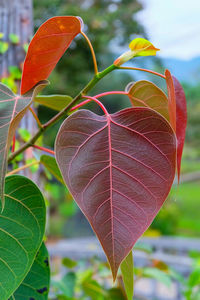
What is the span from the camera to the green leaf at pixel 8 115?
25 cm

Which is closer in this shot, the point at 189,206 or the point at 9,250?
the point at 9,250

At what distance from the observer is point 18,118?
261mm

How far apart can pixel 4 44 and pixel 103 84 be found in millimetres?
5971

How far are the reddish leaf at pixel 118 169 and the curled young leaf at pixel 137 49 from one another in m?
0.06

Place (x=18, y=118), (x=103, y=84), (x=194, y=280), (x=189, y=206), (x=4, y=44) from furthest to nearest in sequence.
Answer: (x=189, y=206), (x=103, y=84), (x=4, y=44), (x=194, y=280), (x=18, y=118)

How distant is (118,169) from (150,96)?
11cm

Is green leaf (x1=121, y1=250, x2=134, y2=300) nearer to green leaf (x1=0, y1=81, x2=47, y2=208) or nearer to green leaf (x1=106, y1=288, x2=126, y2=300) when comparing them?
green leaf (x1=0, y1=81, x2=47, y2=208)

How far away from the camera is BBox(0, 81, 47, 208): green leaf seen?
25cm

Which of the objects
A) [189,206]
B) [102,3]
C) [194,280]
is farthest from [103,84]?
[194,280]

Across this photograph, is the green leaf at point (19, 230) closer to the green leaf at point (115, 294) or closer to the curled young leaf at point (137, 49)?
the curled young leaf at point (137, 49)

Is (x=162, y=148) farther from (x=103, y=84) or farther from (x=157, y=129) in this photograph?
(x=103, y=84)

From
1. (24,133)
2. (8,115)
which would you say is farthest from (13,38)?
(8,115)

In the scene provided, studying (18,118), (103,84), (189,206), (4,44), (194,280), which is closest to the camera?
(18,118)

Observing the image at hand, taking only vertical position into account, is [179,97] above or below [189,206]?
above
